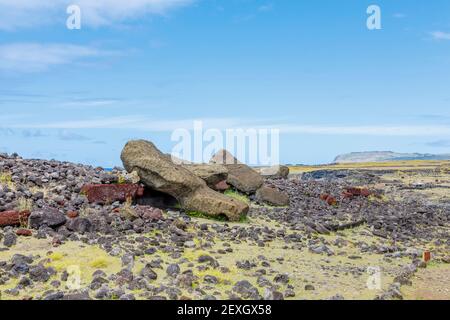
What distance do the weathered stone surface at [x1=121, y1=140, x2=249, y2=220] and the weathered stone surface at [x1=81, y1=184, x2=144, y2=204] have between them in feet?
1.47

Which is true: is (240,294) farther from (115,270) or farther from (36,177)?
(36,177)

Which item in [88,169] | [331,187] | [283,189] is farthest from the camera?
[331,187]

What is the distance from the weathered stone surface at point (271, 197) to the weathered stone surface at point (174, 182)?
160 inches

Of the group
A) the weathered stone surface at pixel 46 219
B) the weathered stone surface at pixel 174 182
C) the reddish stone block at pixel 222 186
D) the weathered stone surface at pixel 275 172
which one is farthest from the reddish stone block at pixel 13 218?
the weathered stone surface at pixel 275 172

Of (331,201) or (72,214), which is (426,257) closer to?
(331,201)

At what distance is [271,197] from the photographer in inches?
796

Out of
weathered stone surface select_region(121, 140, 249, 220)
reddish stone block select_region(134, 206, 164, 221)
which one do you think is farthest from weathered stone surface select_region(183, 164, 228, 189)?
reddish stone block select_region(134, 206, 164, 221)

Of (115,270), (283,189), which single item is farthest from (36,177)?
(283,189)

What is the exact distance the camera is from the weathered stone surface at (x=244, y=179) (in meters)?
20.9

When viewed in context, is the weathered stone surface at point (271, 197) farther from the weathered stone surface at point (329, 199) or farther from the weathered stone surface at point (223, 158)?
the weathered stone surface at point (223, 158)

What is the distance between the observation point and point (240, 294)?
9289 millimetres

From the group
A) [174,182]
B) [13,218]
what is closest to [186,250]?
[174,182]
